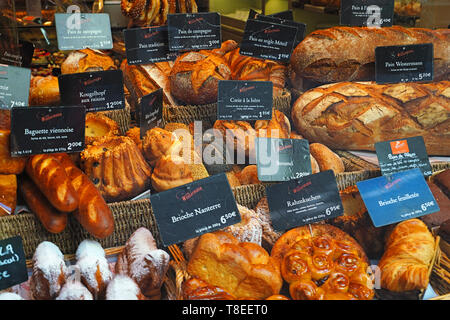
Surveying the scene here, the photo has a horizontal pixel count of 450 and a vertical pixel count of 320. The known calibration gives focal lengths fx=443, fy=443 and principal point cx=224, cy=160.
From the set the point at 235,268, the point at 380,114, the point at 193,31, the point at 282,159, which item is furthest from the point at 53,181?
the point at 380,114

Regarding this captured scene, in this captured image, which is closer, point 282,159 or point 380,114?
point 282,159

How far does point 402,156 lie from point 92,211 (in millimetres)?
1245

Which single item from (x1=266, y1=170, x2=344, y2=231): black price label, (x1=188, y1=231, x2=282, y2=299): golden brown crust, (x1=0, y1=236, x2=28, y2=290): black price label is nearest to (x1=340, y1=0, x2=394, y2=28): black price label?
(x1=266, y1=170, x2=344, y2=231): black price label

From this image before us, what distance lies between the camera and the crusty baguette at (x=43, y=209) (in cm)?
148

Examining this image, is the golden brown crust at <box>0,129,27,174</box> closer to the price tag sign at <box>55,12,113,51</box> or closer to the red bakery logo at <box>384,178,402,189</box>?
the price tag sign at <box>55,12,113,51</box>

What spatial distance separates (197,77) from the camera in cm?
214

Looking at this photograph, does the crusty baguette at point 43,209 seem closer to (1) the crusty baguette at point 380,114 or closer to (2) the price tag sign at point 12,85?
(2) the price tag sign at point 12,85


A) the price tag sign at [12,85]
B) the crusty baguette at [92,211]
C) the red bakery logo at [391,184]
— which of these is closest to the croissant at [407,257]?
the red bakery logo at [391,184]

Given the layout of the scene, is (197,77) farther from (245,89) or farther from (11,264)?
(11,264)

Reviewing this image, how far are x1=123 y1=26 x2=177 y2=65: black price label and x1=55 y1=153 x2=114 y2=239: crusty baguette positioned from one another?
80 centimetres

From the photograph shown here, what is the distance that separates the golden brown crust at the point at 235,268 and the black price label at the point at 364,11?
1274 mm

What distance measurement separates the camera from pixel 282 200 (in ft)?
5.49

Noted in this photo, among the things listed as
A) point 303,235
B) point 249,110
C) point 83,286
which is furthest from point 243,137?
point 83,286
